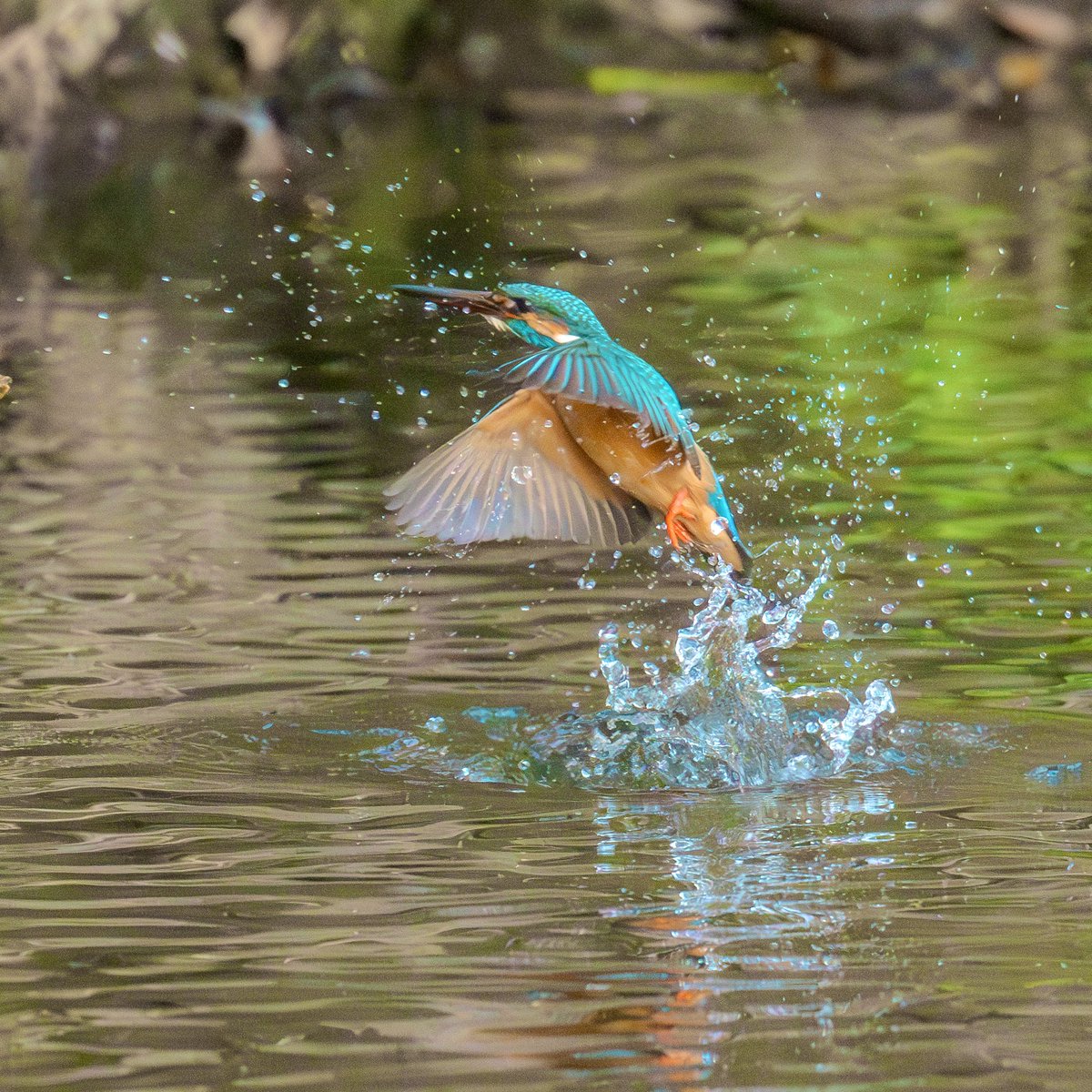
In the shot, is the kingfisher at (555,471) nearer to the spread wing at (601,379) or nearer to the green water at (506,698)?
the spread wing at (601,379)

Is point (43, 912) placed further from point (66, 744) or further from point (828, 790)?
point (828, 790)

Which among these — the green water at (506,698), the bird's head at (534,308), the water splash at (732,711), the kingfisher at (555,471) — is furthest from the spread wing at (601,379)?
the green water at (506,698)

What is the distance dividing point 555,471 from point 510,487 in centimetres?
9

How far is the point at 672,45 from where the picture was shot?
61.6 ft

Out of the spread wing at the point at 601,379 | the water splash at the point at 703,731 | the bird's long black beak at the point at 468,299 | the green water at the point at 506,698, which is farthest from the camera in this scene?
the bird's long black beak at the point at 468,299

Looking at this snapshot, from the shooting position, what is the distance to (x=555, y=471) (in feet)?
12.7

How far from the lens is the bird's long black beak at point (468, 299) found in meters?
3.67

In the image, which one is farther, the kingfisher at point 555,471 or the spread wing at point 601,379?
the kingfisher at point 555,471

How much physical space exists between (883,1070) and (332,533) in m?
3.15

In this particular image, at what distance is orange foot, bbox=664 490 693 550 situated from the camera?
3.77 meters

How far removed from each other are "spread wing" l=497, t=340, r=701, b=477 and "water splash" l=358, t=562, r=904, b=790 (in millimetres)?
526

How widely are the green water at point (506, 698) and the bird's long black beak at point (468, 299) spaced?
772mm

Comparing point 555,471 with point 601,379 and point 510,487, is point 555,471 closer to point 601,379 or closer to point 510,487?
point 510,487

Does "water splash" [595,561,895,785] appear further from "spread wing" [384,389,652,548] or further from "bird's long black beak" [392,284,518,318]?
"bird's long black beak" [392,284,518,318]
